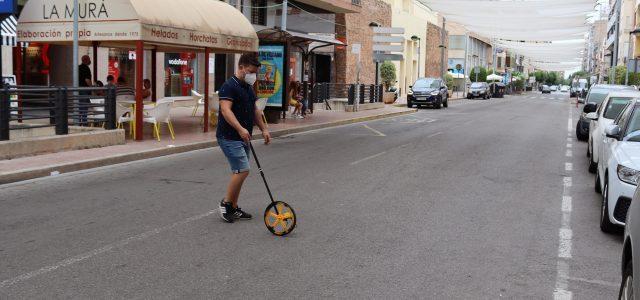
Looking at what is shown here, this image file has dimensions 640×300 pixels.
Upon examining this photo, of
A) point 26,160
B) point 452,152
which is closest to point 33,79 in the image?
point 26,160

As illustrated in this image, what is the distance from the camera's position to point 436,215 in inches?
310

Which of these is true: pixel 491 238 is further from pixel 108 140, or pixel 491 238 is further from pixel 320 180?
pixel 108 140

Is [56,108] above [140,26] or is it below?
below

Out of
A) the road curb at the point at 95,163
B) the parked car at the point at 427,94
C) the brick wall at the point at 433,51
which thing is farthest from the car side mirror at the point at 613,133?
the brick wall at the point at 433,51

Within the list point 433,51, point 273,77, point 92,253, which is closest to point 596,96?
point 273,77

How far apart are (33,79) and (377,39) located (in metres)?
15.8

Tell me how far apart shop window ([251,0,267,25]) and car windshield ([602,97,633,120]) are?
20524 mm

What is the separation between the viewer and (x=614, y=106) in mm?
13250

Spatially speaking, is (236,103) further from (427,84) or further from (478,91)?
(478,91)

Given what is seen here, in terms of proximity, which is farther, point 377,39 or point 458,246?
point 377,39

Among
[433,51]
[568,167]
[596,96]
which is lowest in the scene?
[568,167]

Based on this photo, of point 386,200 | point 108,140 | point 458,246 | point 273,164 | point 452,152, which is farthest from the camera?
point 452,152

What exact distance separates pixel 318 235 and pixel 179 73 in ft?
76.3

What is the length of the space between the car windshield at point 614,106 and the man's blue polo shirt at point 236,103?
28.3 feet
